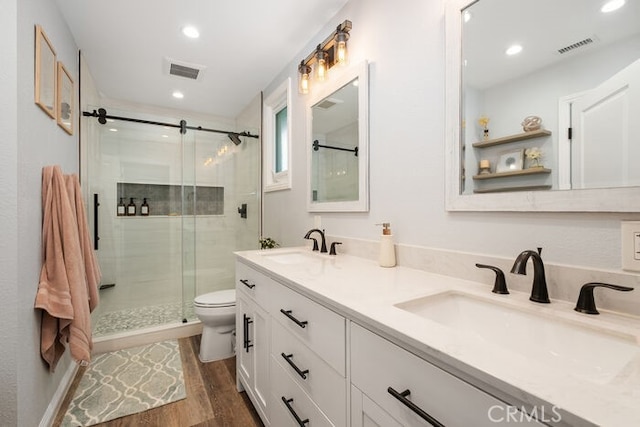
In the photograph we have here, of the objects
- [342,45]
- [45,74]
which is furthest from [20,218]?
[342,45]

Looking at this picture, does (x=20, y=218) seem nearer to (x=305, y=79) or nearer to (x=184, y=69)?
(x=305, y=79)

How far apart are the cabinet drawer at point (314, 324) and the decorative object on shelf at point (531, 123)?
0.84 metres

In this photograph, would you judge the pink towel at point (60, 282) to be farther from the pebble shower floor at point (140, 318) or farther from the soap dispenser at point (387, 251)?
the soap dispenser at point (387, 251)

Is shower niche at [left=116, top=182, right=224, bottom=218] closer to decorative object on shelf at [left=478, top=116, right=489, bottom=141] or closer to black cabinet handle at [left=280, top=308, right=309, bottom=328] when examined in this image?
black cabinet handle at [left=280, top=308, right=309, bottom=328]

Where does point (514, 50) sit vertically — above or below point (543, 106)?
above

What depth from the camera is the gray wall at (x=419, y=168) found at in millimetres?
811

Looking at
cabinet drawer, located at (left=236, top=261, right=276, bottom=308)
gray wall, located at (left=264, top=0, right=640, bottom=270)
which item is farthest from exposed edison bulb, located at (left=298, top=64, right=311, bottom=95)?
cabinet drawer, located at (left=236, top=261, right=276, bottom=308)

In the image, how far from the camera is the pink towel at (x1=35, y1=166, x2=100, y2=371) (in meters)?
1.40

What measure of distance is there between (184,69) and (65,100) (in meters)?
0.98

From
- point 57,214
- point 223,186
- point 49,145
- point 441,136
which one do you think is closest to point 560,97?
point 441,136

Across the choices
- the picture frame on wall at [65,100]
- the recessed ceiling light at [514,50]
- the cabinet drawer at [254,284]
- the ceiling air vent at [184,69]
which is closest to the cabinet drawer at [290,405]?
the cabinet drawer at [254,284]

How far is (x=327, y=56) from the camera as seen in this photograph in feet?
5.91

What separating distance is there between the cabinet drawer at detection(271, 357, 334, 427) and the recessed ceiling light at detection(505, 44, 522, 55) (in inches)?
52.4

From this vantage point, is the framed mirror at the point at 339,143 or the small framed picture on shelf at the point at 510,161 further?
the framed mirror at the point at 339,143
